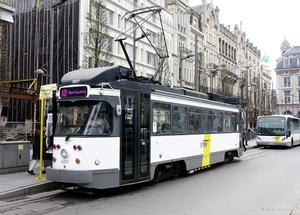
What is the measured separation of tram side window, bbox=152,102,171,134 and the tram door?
43 centimetres

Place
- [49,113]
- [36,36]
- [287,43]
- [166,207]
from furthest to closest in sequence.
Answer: [287,43] < [36,36] < [49,113] < [166,207]

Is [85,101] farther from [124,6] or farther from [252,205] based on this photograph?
[124,6]

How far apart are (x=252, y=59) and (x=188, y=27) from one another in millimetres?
38862

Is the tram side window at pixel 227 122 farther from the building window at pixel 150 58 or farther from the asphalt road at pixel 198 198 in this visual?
the building window at pixel 150 58

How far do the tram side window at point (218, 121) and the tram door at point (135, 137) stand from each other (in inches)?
225

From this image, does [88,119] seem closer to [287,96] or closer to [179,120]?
[179,120]

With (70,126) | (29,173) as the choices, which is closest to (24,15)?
(29,173)

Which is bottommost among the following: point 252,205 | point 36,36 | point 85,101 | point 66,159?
point 252,205

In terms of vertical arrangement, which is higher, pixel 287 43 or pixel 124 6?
pixel 287 43

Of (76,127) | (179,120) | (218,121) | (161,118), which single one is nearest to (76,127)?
(76,127)

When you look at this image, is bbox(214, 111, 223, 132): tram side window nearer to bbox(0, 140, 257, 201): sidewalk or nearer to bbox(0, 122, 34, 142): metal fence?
bbox(0, 140, 257, 201): sidewalk

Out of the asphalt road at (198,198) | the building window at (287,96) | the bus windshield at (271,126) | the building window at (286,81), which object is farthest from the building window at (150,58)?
the building window at (286,81)

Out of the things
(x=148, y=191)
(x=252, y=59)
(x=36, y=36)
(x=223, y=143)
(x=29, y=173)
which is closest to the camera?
(x=148, y=191)

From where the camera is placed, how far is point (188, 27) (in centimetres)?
4650
